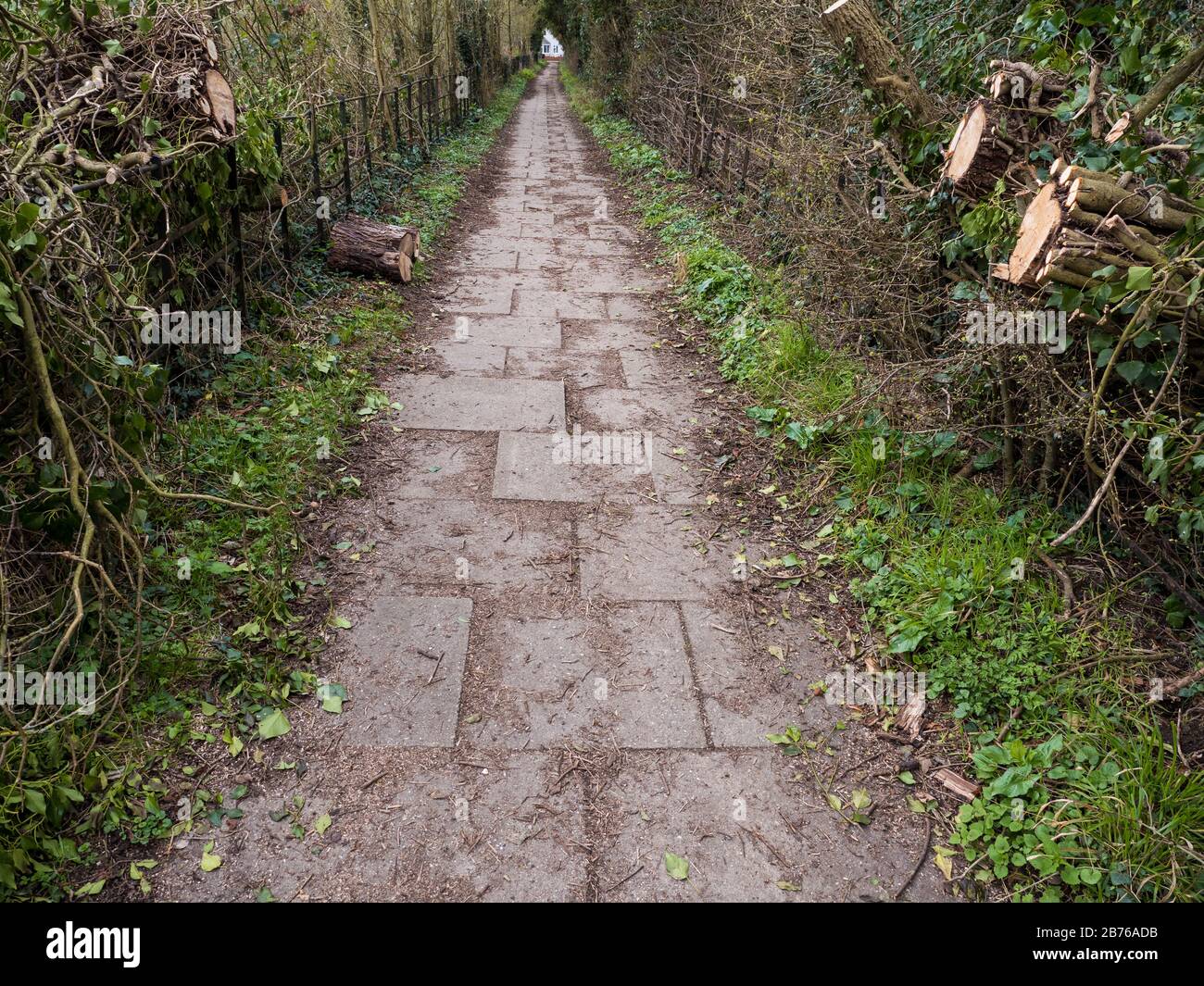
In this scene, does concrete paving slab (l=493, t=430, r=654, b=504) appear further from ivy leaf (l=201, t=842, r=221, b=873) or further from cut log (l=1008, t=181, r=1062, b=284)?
ivy leaf (l=201, t=842, r=221, b=873)

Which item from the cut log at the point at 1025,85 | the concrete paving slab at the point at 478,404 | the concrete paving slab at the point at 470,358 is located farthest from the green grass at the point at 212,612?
the cut log at the point at 1025,85

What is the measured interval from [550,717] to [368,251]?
5332 millimetres

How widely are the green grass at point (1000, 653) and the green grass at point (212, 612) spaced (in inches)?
94.6

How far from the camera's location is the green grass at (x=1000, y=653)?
7.60 ft

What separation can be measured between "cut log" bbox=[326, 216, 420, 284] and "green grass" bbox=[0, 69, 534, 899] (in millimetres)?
1564

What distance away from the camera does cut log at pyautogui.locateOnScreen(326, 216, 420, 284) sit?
6934 millimetres

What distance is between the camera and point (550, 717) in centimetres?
294

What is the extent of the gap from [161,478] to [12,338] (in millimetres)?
854

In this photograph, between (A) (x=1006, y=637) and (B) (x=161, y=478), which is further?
(B) (x=161, y=478)

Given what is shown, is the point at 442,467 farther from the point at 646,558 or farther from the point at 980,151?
the point at 980,151
